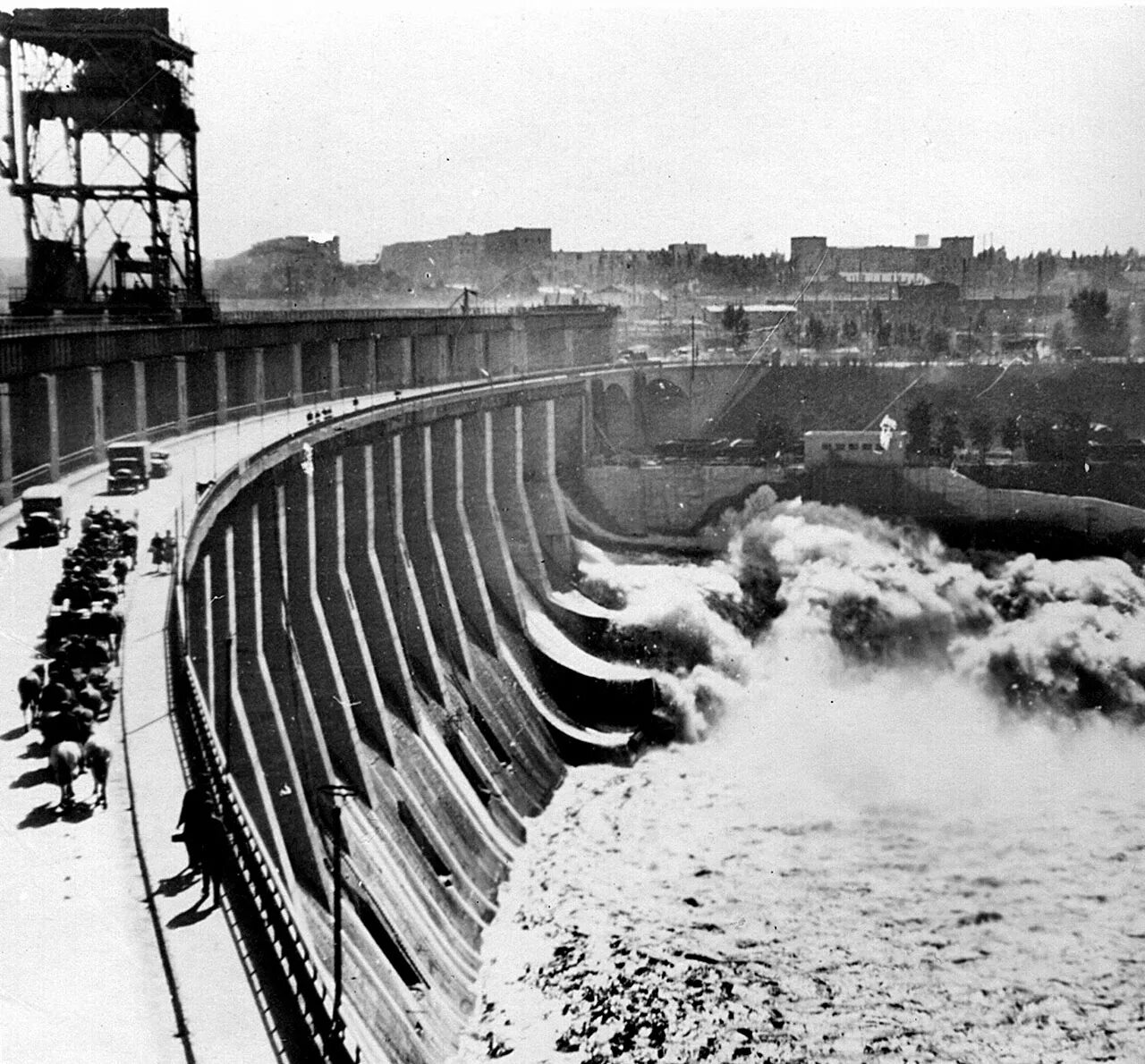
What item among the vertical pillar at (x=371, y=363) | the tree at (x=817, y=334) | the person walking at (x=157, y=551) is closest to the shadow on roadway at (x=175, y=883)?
the person walking at (x=157, y=551)

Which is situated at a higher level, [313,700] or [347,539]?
[347,539]

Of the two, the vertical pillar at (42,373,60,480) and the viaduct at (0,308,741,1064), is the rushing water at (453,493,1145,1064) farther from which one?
the vertical pillar at (42,373,60,480)

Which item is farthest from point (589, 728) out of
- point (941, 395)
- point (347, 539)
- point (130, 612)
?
point (941, 395)

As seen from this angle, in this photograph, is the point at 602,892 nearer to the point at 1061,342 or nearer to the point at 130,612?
the point at 130,612

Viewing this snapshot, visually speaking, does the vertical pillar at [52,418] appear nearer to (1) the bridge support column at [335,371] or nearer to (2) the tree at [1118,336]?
(1) the bridge support column at [335,371]

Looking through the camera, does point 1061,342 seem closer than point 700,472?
No
